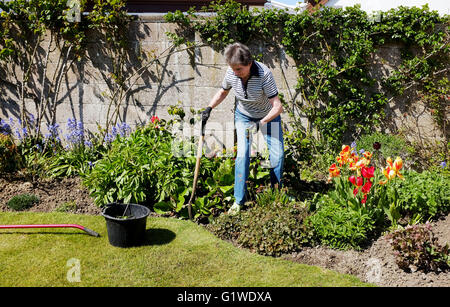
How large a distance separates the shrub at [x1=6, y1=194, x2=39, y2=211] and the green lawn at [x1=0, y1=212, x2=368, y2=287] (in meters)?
0.63

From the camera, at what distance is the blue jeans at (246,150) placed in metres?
3.83

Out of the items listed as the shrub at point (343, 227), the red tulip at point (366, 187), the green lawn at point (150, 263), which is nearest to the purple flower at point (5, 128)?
the green lawn at point (150, 263)

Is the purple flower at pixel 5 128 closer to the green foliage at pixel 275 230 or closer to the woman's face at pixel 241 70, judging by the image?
the woman's face at pixel 241 70

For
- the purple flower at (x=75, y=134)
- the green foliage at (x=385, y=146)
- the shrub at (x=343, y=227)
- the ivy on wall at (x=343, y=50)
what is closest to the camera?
the shrub at (x=343, y=227)

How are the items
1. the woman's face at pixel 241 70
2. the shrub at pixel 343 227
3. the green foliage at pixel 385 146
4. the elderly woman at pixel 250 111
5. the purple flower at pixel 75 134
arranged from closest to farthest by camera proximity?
the shrub at pixel 343 227, the woman's face at pixel 241 70, the elderly woman at pixel 250 111, the green foliage at pixel 385 146, the purple flower at pixel 75 134

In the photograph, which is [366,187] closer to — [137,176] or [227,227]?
[227,227]

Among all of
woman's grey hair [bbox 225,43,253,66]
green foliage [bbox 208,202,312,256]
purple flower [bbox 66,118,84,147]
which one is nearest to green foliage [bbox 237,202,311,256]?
green foliage [bbox 208,202,312,256]

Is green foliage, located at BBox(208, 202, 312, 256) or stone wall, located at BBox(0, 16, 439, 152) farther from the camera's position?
stone wall, located at BBox(0, 16, 439, 152)

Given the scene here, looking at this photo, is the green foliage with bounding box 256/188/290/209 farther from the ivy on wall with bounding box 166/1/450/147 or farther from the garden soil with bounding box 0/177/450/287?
the ivy on wall with bounding box 166/1/450/147

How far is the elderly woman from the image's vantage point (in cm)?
362

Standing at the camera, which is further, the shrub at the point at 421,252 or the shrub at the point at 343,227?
the shrub at the point at 343,227

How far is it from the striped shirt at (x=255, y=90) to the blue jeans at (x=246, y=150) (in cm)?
9

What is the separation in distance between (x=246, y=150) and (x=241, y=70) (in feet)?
2.59
